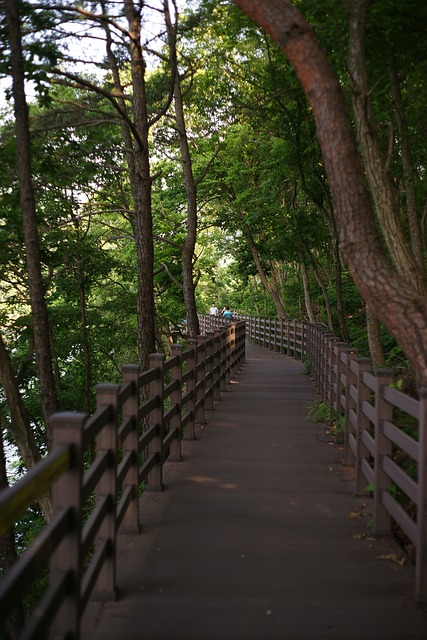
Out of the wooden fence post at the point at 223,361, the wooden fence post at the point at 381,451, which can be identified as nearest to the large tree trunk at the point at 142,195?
the wooden fence post at the point at 223,361

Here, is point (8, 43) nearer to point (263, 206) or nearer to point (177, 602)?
point (177, 602)

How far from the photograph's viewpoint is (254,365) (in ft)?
73.1

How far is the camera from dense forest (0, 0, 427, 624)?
636 centimetres

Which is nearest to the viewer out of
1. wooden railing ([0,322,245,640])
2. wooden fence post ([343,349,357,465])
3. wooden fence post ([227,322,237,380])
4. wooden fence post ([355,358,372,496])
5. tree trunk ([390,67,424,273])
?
wooden railing ([0,322,245,640])

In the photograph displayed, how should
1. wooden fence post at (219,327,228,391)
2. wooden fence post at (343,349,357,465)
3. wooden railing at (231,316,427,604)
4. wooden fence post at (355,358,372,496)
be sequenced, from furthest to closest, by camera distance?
wooden fence post at (219,327,228,391) < wooden fence post at (343,349,357,465) < wooden fence post at (355,358,372,496) < wooden railing at (231,316,427,604)

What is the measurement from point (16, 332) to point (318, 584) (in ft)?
51.2

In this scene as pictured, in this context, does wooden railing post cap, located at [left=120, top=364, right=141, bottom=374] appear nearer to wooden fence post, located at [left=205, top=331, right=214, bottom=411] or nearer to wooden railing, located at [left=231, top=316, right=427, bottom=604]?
wooden railing, located at [left=231, top=316, right=427, bottom=604]

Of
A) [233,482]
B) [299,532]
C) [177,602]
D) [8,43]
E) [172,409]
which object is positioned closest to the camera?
[177,602]

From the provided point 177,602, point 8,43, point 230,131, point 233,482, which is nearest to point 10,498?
point 177,602

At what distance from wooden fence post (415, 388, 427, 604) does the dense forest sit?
5.33 ft

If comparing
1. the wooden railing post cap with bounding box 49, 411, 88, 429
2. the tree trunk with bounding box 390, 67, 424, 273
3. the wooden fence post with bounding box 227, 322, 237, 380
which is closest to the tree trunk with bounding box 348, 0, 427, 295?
the tree trunk with bounding box 390, 67, 424, 273

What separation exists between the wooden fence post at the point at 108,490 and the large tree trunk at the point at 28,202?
6.06m

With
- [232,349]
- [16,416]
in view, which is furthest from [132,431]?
[232,349]

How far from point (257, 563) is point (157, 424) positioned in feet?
6.68
